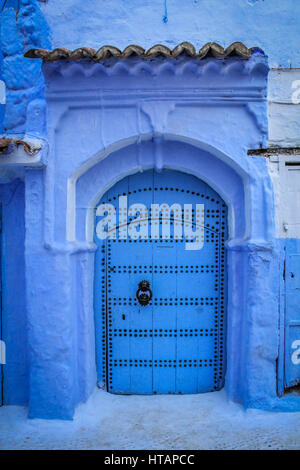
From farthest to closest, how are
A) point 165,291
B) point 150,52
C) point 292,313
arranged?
point 165,291 < point 292,313 < point 150,52

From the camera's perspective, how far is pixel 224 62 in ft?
9.04

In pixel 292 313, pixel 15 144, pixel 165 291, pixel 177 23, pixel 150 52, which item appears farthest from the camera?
pixel 165 291

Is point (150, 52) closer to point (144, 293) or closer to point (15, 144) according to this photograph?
point (15, 144)

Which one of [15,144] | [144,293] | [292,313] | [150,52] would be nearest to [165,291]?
[144,293]

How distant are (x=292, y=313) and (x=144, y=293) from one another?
1.35m

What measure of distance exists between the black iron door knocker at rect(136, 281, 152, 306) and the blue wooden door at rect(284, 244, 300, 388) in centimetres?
125

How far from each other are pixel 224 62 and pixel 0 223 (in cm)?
246

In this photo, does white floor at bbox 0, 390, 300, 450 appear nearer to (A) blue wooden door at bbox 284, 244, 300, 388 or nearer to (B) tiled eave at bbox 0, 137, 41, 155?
(A) blue wooden door at bbox 284, 244, 300, 388

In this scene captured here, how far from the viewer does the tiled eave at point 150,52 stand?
2.60 metres

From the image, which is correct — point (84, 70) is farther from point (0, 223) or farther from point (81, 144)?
point (0, 223)

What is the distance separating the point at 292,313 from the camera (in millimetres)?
3043

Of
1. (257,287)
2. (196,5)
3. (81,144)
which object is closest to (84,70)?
(81,144)

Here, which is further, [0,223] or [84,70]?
[0,223]

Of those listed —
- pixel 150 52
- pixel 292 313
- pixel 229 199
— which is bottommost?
pixel 292 313
